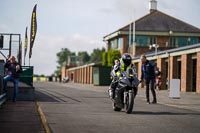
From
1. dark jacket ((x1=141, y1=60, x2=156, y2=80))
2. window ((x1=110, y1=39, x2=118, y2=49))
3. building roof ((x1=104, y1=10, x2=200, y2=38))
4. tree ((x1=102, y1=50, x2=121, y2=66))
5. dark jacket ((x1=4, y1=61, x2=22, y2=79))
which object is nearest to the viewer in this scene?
dark jacket ((x1=4, y1=61, x2=22, y2=79))

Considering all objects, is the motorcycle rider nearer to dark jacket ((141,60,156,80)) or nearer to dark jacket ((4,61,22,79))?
dark jacket ((141,60,156,80))

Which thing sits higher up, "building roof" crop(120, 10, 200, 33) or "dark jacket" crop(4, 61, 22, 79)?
"building roof" crop(120, 10, 200, 33)

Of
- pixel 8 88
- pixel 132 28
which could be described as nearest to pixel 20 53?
pixel 8 88

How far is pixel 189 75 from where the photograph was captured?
42.3 metres

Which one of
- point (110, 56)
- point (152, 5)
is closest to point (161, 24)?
point (152, 5)

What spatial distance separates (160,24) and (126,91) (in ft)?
208

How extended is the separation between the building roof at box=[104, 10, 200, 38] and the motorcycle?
60.1 m

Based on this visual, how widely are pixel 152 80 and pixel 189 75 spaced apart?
23.9 m

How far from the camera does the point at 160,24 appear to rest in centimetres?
7656

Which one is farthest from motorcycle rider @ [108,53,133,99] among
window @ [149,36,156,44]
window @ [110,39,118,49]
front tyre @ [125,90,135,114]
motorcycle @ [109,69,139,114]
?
window @ [110,39,118,49]

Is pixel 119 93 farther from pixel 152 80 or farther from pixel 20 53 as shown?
pixel 20 53

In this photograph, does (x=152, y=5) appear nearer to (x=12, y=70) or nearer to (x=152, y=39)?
(x=152, y=39)

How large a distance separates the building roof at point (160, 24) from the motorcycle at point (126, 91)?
6006 cm

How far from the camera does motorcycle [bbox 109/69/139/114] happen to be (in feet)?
45.6
